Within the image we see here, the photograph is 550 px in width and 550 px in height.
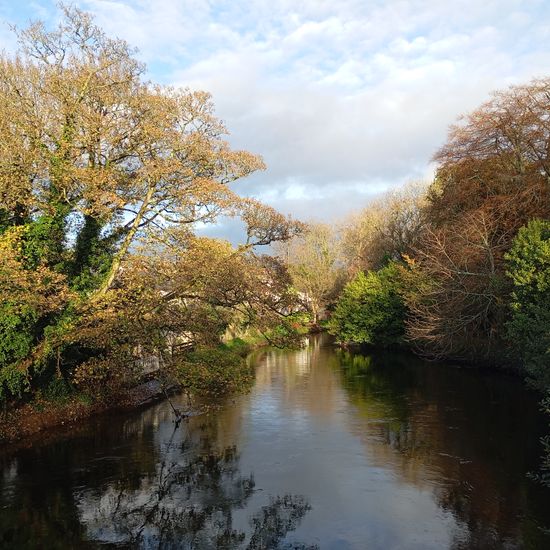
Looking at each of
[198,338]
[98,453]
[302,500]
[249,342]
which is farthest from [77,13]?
[249,342]

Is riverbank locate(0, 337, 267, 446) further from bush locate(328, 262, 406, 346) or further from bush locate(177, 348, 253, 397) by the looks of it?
bush locate(328, 262, 406, 346)

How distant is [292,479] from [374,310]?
3290cm

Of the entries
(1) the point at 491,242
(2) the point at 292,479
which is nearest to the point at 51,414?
(2) the point at 292,479

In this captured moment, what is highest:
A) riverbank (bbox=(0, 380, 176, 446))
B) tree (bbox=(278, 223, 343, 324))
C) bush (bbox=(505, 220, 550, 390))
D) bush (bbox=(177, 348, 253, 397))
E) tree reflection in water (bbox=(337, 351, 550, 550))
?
tree (bbox=(278, 223, 343, 324))

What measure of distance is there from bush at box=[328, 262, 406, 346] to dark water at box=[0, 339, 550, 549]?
773 inches

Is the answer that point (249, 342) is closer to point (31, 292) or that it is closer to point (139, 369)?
point (139, 369)

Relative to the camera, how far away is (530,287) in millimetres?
21766

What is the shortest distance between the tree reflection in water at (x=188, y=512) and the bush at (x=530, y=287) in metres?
10.9

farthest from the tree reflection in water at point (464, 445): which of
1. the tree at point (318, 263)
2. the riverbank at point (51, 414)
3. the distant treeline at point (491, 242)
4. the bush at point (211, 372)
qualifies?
the tree at point (318, 263)

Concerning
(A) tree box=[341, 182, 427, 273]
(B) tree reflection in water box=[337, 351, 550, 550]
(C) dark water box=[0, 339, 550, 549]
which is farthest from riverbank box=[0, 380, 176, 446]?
(A) tree box=[341, 182, 427, 273]

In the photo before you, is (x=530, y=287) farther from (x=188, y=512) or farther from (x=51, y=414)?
(x=51, y=414)

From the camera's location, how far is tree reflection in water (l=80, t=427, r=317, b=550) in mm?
12016

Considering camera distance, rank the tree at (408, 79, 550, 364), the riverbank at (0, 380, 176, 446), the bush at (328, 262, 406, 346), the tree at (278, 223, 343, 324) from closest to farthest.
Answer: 1. the riverbank at (0, 380, 176, 446)
2. the tree at (408, 79, 550, 364)
3. the bush at (328, 262, 406, 346)
4. the tree at (278, 223, 343, 324)

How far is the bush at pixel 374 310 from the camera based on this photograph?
45500mm
